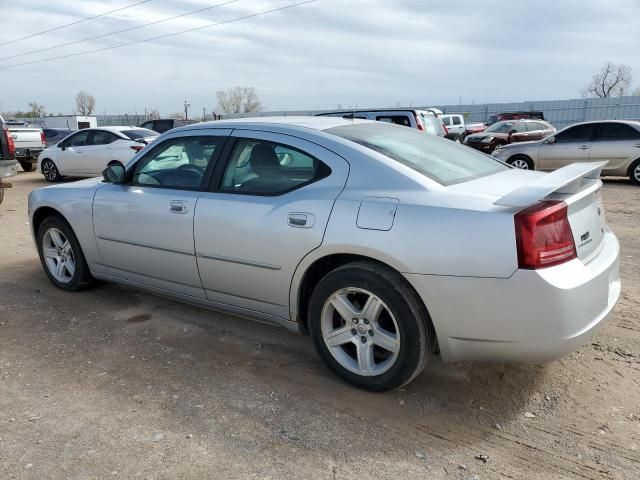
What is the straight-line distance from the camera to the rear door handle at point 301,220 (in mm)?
3219

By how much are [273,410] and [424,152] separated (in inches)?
72.6

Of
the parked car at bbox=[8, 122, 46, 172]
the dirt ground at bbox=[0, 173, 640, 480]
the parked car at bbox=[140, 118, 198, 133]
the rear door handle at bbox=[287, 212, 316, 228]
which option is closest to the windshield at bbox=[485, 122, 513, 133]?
the parked car at bbox=[140, 118, 198, 133]

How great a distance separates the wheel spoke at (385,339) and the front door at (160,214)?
140 centimetres

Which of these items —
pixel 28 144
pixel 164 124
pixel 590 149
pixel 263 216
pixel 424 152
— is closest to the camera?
pixel 263 216

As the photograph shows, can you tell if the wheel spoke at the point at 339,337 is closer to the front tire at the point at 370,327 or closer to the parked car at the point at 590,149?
the front tire at the point at 370,327

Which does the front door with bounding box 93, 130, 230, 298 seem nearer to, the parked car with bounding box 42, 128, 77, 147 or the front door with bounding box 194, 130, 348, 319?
the front door with bounding box 194, 130, 348, 319

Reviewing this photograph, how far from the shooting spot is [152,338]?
13.3 feet

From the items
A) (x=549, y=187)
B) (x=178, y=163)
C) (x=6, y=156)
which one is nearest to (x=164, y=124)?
(x=6, y=156)

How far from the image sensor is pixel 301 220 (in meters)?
3.27

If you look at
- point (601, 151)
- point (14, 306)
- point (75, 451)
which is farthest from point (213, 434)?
point (601, 151)

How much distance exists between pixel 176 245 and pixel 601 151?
11.5m

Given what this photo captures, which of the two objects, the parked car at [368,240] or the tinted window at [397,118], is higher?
the tinted window at [397,118]

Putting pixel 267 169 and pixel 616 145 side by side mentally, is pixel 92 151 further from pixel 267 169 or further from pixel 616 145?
pixel 616 145

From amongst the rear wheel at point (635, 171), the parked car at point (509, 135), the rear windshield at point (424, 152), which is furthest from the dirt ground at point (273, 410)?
the parked car at point (509, 135)
